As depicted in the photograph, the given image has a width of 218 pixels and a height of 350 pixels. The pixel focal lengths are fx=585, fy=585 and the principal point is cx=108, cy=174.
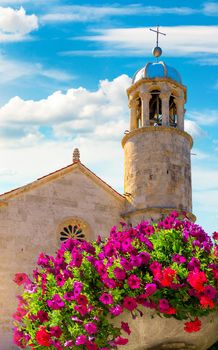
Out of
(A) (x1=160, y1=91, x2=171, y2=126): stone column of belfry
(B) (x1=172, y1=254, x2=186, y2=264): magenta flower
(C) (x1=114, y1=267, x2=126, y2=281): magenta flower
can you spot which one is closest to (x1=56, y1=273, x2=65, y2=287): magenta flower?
(C) (x1=114, y1=267, x2=126, y2=281): magenta flower

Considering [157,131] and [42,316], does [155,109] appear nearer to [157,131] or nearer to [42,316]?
[157,131]

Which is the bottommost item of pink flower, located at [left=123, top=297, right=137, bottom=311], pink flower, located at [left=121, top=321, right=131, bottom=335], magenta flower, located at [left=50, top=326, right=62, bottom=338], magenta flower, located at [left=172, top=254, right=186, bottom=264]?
magenta flower, located at [left=50, top=326, right=62, bottom=338]

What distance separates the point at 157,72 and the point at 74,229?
7.69 metres

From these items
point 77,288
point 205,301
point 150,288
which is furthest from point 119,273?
point 205,301

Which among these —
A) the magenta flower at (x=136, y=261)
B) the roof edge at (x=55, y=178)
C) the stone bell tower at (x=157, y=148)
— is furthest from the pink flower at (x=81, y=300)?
the stone bell tower at (x=157, y=148)

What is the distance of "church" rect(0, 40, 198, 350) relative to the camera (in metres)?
21.5

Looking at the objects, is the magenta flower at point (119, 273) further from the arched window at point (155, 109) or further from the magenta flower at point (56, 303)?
the arched window at point (155, 109)

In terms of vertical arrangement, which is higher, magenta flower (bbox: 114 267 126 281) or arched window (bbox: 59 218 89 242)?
arched window (bbox: 59 218 89 242)

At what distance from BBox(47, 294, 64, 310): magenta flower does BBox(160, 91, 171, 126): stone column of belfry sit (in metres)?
15.4

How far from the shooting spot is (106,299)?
9.26 m

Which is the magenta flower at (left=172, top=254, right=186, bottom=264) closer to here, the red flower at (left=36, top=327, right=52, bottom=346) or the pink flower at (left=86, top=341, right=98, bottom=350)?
Result: the pink flower at (left=86, top=341, right=98, bottom=350)

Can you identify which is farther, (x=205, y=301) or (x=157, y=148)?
(x=157, y=148)

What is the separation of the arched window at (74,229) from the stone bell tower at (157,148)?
182 cm

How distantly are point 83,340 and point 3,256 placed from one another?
40.8 feet
